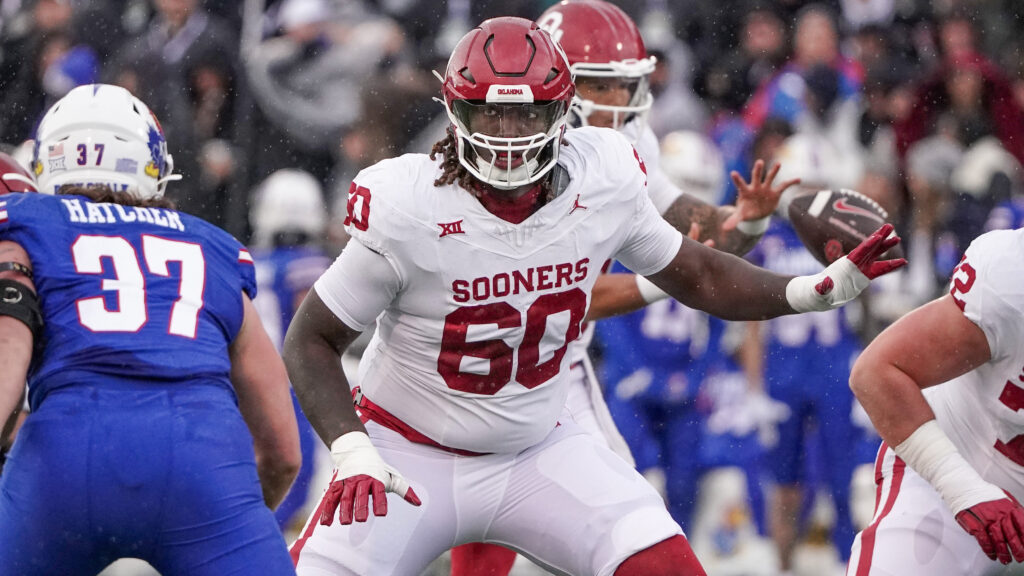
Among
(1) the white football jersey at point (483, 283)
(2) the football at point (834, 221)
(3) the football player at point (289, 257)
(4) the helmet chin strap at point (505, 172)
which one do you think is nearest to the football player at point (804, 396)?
(3) the football player at point (289, 257)

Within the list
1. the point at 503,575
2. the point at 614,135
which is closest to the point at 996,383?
the point at 614,135

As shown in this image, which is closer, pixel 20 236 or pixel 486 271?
pixel 20 236

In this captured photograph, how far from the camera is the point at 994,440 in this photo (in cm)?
393

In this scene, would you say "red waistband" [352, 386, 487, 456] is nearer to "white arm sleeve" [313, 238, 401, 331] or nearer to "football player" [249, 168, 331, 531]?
"white arm sleeve" [313, 238, 401, 331]

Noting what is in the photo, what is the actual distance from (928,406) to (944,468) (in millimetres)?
171

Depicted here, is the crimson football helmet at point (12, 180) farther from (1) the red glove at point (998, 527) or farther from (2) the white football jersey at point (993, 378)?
(1) the red glove at point (998, 527)

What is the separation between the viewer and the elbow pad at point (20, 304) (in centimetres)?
312

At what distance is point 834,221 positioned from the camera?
4598 mm

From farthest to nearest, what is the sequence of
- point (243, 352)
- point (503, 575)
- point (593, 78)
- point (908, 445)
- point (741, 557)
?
point (741, 557)
point (593, 78)
point (503, 575)
point (908, 445)
point (243, 352)

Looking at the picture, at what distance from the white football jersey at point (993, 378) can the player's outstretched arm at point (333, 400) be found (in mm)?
1464

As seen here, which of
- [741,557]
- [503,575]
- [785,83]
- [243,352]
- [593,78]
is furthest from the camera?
[785,83]

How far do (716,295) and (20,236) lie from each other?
174cm

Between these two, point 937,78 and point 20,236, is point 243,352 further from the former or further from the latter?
point 937,78

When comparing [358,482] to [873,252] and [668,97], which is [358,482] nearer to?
[873,252]
